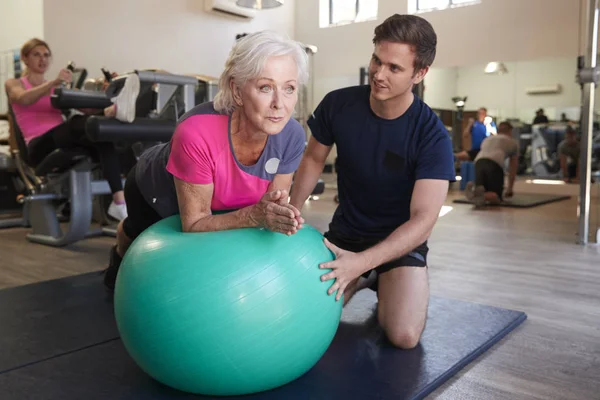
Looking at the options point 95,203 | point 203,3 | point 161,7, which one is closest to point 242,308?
point 95,203

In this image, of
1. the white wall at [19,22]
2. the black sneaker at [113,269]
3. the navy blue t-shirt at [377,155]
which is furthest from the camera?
the white wall at [19,22]

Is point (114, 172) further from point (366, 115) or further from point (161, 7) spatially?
point (161, 7)

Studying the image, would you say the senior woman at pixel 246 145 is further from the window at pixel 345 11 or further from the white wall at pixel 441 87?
the window at pixel 345 11

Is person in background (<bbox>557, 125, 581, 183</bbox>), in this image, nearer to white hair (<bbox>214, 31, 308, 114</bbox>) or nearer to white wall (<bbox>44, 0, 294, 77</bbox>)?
white wall (<bbox>44, 0, 294, 77</bbox>)

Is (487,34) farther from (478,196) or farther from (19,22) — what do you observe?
(19,22)

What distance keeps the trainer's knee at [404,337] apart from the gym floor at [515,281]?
6.5 inches

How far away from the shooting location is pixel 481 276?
2.62m

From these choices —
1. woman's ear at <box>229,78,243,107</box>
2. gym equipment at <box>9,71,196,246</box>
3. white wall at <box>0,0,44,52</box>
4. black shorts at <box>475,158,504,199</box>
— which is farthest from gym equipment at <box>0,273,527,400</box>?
white wall at <box>0,0,44,52</box>

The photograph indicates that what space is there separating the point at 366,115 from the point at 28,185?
8.73 feet

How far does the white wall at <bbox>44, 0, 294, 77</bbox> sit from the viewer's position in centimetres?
610

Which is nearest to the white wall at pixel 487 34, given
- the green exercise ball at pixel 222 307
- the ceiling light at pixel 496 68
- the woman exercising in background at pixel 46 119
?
the ceiling light at pixel 496 68

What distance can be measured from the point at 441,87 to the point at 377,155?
6.58 meters

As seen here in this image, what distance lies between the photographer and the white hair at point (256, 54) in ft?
4.19

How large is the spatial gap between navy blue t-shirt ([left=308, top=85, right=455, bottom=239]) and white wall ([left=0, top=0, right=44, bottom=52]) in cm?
511
